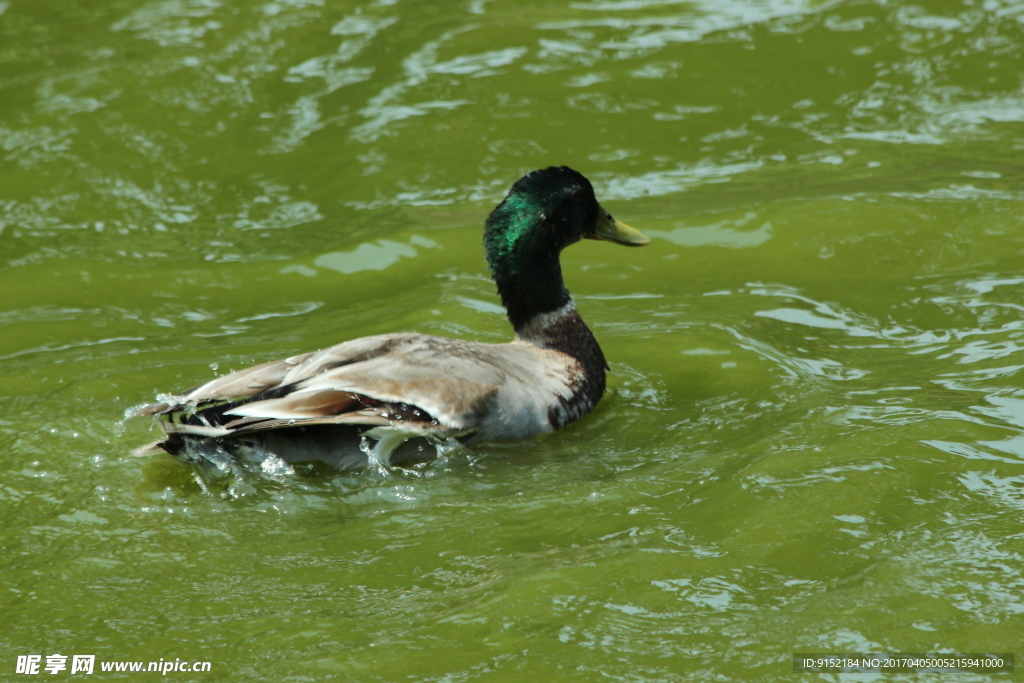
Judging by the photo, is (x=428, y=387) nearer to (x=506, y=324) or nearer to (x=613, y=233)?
(x=613, y=233)

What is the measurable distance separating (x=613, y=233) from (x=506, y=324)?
99 centimetres

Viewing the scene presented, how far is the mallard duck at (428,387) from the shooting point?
17.1ft

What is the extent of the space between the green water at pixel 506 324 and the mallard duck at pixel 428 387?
0.55 feet

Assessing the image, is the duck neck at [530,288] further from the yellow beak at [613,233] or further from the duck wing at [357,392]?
the duck wing at [357,392]

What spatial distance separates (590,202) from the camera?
668 centimetres

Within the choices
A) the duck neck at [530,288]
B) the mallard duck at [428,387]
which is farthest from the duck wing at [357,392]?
the duck neck at [530,288]

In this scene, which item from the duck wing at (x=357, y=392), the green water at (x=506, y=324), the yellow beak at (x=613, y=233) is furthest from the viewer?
the yellow beak at (x=613, y=233)

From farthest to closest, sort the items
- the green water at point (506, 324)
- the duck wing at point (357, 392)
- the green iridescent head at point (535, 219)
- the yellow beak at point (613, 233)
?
the yellow beak at point (613, 233), the green iridescent head at point (535, 219), the duck wing at point (357, 392), the green water at point (506, 324)

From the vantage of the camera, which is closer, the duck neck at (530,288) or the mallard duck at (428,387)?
the mallard duck at (428,387)

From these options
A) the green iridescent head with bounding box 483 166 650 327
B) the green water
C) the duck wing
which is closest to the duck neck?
the green iridescent head with bounding box 483 166 650 327

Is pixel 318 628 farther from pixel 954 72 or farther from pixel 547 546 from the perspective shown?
pixel 954 72

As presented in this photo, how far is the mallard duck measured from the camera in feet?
17.1

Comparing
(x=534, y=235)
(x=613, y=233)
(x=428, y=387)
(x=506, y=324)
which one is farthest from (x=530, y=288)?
(x=428, y=387)

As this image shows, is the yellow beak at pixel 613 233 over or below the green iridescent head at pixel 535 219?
below
